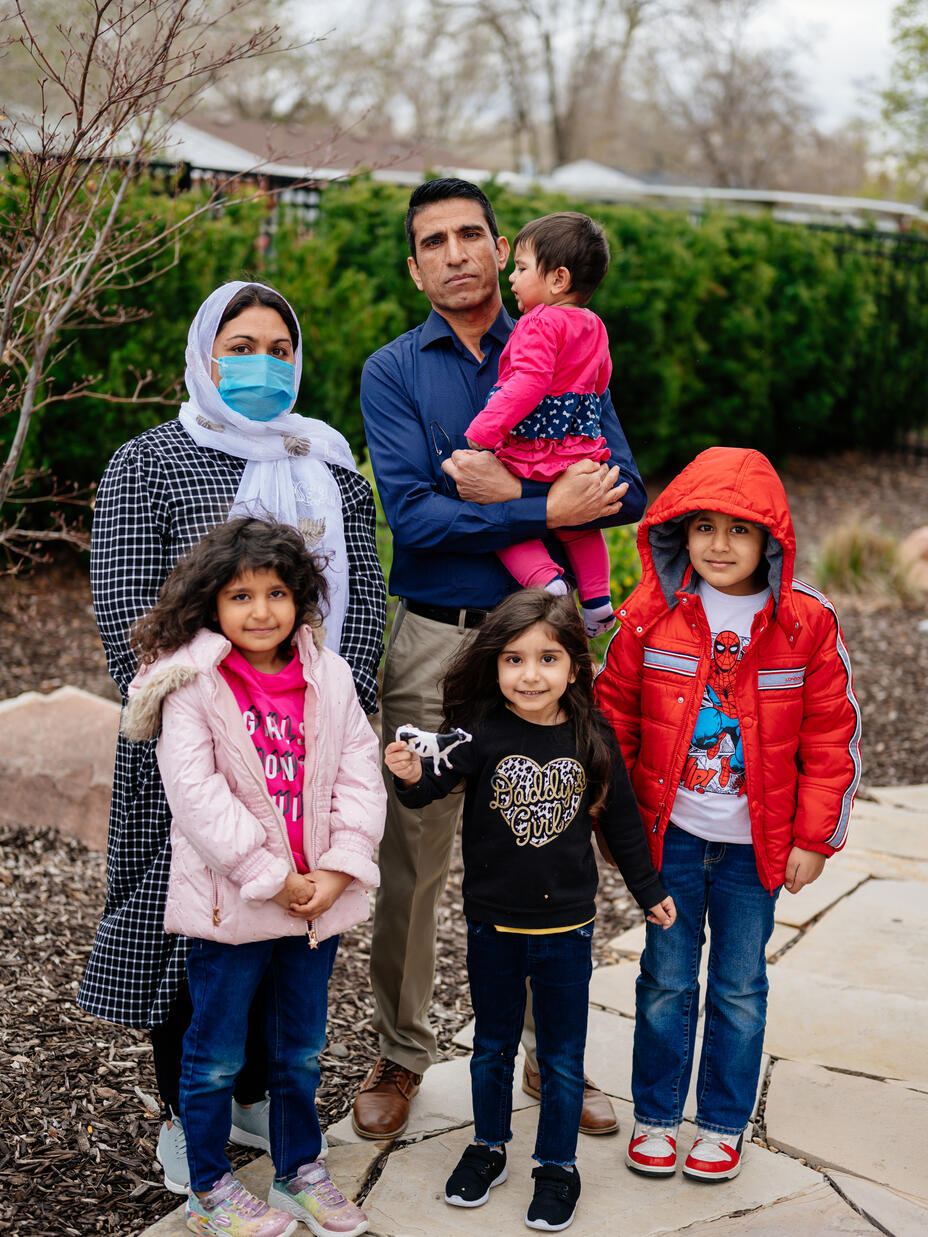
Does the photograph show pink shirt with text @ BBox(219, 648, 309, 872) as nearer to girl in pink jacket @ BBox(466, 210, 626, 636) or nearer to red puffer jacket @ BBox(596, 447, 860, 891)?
girl in pink jacket @ BBox(466, 210, 626, 636)

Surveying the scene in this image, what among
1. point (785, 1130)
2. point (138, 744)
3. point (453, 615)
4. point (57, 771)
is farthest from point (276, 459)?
point (57, 771)

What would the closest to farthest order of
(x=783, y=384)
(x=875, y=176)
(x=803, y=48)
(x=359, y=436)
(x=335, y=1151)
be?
(x=335, y=1151) → (x=359, y=436) → (x=783, y=384) → (x=803, y=48) → (x=875, y=176)

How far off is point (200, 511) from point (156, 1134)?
148 centimetres

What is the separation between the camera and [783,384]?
1282cm

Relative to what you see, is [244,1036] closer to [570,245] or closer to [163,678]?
[163,678]

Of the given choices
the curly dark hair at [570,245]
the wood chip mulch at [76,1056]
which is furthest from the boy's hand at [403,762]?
the curly dark hair at [570,245]

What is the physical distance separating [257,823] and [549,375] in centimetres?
119

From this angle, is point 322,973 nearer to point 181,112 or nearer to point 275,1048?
point 275,1048

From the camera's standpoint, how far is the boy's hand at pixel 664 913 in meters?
2.64

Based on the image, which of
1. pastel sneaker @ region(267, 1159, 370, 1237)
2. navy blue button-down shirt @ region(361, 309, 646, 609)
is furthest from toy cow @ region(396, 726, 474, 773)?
pastel sneaker @ region(267, 1159, 370, 1237)

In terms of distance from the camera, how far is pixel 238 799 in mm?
2352

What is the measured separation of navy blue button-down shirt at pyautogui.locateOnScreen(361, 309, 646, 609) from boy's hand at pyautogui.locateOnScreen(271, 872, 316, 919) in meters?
0.81

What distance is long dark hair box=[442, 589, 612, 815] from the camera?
2531mm

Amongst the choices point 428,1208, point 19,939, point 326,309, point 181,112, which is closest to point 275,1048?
point 428,1208
